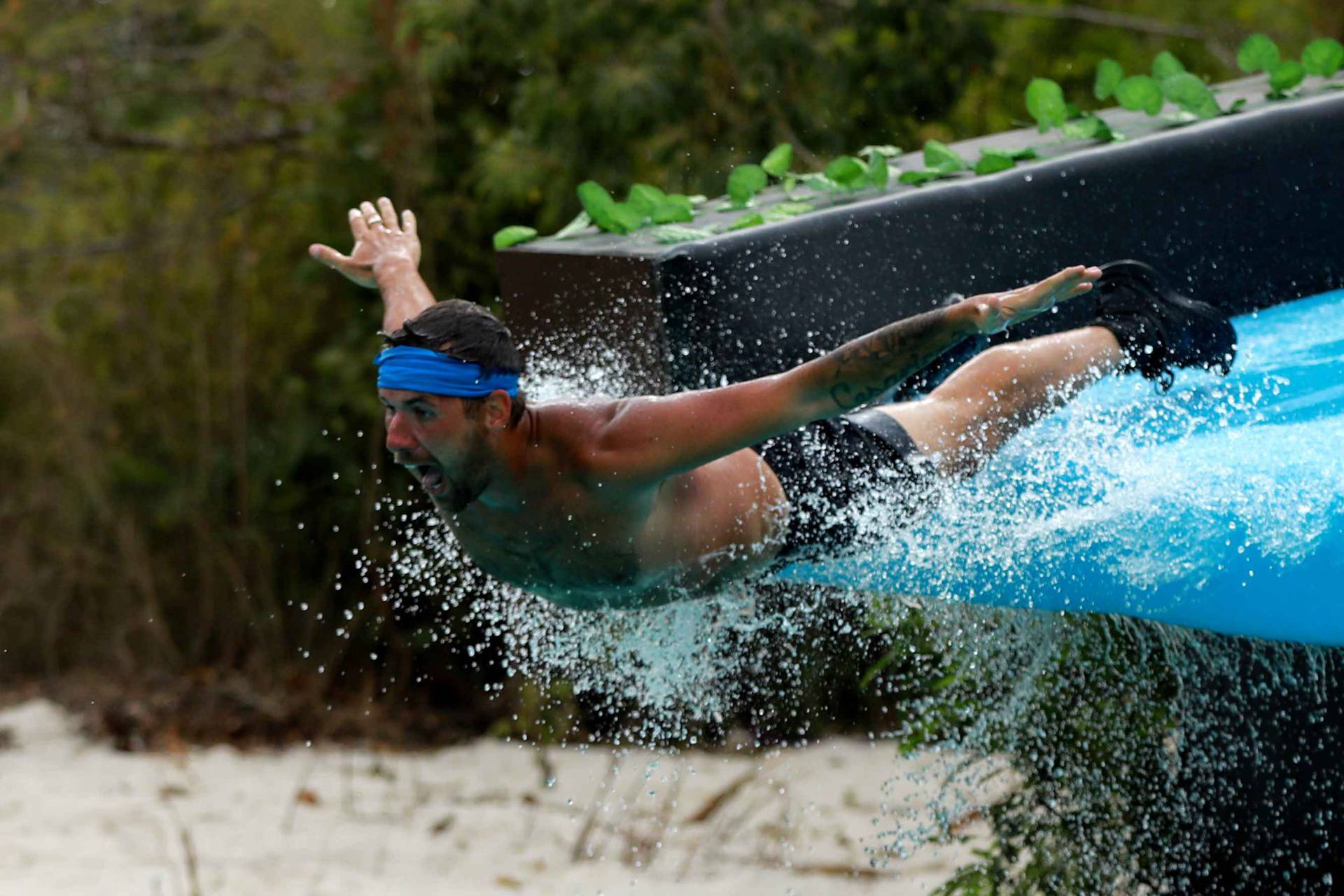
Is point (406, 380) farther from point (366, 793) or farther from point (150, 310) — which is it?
point (150, 310)

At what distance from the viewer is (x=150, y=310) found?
23.6 ft

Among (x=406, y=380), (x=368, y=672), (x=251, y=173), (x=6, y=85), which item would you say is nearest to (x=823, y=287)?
(x=406, y=380)

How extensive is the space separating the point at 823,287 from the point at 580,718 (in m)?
3.23

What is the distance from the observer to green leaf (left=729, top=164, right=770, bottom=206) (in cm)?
409

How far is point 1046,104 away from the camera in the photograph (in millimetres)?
4383

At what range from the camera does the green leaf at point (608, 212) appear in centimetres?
381

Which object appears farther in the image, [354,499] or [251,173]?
[251,173]

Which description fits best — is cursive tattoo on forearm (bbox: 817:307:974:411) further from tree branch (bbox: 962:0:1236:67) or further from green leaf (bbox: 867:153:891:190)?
tree branch (bbox: 962:0:1236:67)

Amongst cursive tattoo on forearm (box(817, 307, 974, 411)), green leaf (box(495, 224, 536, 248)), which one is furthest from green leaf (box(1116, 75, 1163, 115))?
cursive tattoo on forearm (box(817, 307, 974, 411))

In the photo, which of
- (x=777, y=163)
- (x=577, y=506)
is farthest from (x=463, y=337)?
(x=777, y=163)

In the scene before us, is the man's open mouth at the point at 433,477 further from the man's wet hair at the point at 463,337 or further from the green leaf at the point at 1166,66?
the green leaf at the point at 1166,66

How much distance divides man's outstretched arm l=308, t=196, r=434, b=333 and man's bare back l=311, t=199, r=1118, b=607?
3.9 inches

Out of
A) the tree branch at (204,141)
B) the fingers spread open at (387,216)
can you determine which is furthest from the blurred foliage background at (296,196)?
the fingers spread open at (387,216)

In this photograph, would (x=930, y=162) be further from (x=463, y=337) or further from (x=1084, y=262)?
(x=463, y=337)
